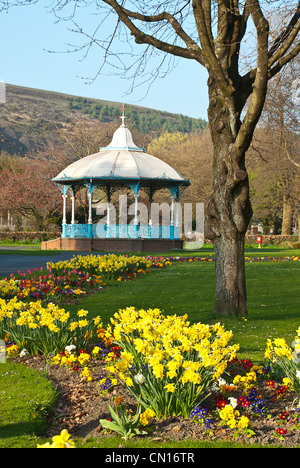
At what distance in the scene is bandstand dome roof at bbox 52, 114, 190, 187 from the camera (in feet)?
91.6

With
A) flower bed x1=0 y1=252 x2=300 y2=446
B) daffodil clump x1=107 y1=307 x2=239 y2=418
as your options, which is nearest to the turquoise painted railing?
flower bed x1=0 y1=252 x2=300 y2=446

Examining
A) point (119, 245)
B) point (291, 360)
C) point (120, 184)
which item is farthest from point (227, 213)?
point (120, 184)

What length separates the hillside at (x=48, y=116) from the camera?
102438 mm

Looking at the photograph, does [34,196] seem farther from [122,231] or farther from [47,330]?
[47,330]

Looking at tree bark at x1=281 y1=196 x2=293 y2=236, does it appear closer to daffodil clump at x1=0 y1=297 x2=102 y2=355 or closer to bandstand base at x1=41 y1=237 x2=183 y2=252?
bandstand base at x1=41 y1=237 x2=183 y2=252

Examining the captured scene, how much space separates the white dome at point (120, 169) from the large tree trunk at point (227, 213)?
19.7m

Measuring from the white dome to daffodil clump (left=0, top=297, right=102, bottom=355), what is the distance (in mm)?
21636

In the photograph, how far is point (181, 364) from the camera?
4145 mm

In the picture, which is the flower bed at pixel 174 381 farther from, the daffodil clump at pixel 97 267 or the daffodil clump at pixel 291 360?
the daffodil clump at pixel 97 267

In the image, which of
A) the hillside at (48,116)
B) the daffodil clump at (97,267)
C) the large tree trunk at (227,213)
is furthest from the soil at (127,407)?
the hillside at (48,116)

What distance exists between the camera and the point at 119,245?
1099 inches

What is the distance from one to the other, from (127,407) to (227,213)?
160 inches

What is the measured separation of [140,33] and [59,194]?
1263 inches

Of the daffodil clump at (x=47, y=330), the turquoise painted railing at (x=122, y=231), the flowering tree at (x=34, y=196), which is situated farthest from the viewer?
the flowering tree at (x=34, y=196)
